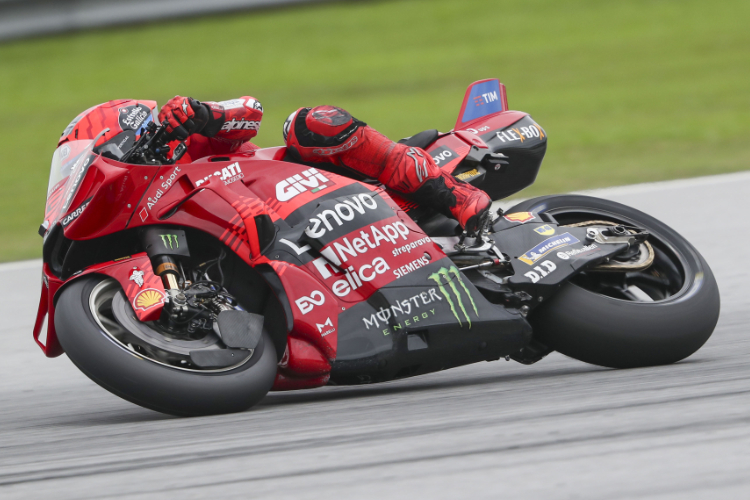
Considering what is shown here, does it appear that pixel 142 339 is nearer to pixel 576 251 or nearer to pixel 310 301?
pixel 310 301

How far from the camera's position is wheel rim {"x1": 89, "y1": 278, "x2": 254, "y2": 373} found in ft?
10.9

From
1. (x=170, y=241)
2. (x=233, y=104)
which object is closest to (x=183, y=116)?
(x=233, y=104)

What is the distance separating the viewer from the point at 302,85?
1448 centimetres

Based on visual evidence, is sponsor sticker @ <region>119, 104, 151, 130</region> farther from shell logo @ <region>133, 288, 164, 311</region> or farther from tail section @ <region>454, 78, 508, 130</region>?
tail section @ <region>454, 78, 508, 130</region>

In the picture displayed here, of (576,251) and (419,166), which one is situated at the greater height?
(419,166)

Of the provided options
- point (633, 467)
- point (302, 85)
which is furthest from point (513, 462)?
A: point (302, 85)

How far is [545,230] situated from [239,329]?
51.8 inches

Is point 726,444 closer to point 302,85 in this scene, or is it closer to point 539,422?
point 539,422

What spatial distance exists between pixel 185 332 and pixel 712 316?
1.99 metres

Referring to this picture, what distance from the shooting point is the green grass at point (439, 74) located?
9867 millimetres

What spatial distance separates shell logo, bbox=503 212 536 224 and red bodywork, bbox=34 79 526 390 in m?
0.47

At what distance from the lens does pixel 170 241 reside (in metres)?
3.56

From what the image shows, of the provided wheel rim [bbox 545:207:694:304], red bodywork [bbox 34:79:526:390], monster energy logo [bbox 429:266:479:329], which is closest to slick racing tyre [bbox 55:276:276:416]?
red bodywork [bbox 34:79:526:390]

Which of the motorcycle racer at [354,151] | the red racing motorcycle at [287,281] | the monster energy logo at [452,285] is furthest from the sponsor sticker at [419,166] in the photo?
the monster energy logo at [452,285]
